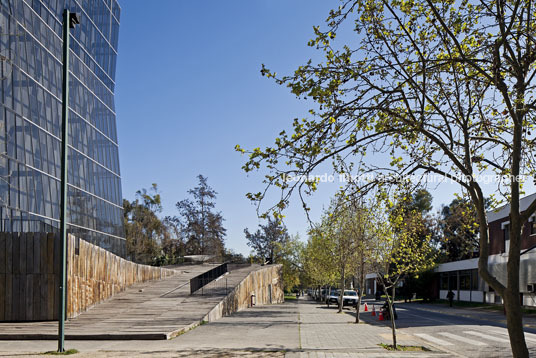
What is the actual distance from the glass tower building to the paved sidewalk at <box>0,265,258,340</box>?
6597 mm

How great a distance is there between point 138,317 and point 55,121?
18.7m

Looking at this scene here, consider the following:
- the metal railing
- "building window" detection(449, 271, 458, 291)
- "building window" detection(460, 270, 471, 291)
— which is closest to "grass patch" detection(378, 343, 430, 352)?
the metal railing

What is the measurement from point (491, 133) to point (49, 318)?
54.3 feet

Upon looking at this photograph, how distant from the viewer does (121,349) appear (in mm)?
13500

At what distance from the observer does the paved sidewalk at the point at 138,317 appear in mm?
16422

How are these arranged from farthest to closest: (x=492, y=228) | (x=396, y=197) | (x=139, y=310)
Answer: (x=492, y=228) < (x=139, y=310) < (x=396, y=197)

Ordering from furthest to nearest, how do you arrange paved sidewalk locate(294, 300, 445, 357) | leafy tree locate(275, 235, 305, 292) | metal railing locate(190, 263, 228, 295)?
leafy tree locate(275, 235, 305, 292)
metal railing locate(190, 263, 228, 295)
paved sidewalk locate(294, 300, 445, 357)

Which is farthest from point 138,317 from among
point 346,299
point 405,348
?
point 346,299

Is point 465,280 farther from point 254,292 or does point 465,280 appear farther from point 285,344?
point 285,344

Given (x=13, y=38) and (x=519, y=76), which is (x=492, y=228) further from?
(x=519, y=76)

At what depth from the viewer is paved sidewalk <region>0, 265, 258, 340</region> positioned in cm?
1642

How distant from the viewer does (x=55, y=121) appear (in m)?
35.1

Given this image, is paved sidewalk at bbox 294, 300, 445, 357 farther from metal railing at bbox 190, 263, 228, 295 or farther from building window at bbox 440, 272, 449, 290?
building window at bbox 440, 272, 449, 290

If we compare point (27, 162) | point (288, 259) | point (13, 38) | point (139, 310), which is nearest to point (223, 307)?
point (139, 310)
